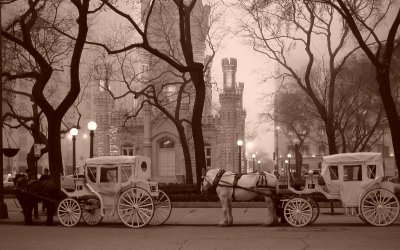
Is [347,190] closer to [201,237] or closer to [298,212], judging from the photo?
[298,212]

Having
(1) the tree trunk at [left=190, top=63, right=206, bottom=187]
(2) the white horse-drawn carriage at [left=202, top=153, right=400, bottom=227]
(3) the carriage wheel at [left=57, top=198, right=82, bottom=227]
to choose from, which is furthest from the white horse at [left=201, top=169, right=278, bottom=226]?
(1) the tree trunk at [left=190, top=63, right=206, bottom=187]

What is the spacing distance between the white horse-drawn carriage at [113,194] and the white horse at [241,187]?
189 cm

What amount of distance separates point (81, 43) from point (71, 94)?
6.41 ft

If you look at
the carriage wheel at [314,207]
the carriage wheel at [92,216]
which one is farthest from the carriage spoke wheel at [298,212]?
the carriage wheel at [92,216]

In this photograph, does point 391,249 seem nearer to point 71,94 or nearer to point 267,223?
point 267,223

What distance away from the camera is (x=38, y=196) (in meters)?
21.1

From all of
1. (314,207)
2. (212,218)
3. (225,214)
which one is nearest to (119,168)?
(225,214)

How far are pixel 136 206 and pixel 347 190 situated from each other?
250 inches

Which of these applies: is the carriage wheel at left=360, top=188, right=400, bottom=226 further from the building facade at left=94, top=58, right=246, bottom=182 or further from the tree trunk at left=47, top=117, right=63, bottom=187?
the building facade at left=94, top=58, right=246, bottom=182

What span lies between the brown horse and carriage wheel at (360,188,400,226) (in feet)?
32.2

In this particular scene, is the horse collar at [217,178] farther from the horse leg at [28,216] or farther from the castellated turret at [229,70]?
the castellated turret at [229,70]

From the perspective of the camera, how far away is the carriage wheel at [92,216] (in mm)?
20766

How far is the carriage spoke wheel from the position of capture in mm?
18781

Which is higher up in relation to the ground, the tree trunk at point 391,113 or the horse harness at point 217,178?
the tree trunk at point 391,113
